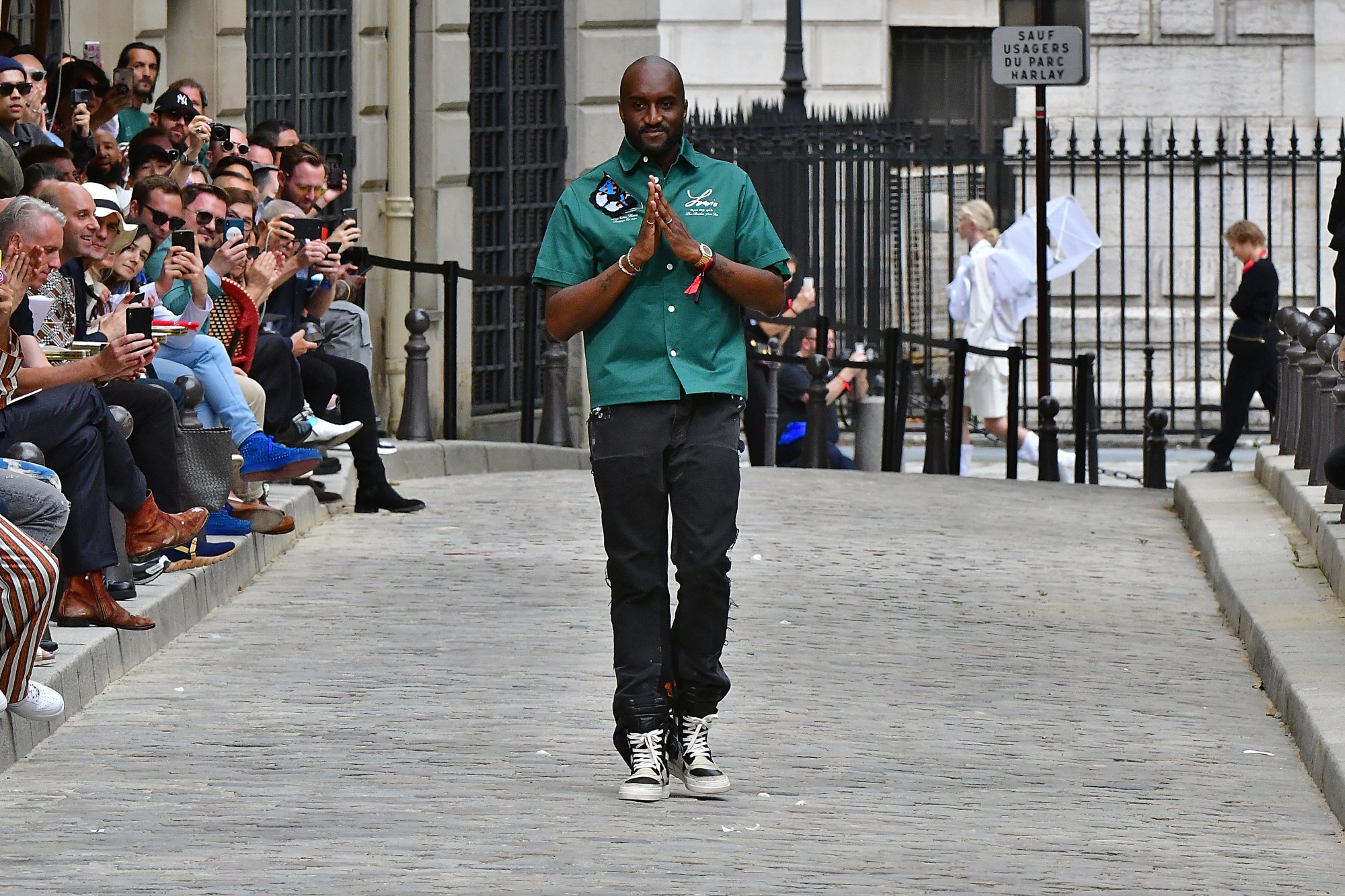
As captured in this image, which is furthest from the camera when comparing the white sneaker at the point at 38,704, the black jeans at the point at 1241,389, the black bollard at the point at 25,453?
the black jeans at the point at 1241,389

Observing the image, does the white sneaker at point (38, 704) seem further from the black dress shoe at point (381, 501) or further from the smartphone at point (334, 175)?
the smartphone at point (334, 175)

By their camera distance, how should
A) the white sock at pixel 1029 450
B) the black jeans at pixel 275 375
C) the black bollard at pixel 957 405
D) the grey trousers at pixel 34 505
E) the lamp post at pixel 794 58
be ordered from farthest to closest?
1. the lamp post at pixel 794 58
2. the white sock at pixel 1029 450
3. the black bollard at pixel 957 405
4. the black jeans at pixel 275 375
5. the grey trousers at pixel 34 505

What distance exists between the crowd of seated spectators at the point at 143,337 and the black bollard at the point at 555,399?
1949mm

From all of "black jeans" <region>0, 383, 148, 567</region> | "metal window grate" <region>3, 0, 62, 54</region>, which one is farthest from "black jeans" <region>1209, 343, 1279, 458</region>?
"black jeans" <region>0, 383, 148, 567</region>

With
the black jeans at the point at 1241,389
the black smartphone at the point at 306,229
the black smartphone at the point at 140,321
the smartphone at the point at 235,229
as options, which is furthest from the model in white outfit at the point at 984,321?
the black smartphone at the point at 140,321

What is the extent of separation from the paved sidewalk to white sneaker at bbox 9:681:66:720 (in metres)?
0.15

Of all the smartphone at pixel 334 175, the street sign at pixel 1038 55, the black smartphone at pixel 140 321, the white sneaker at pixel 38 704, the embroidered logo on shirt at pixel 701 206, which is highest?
the street sign at pixel 1038 55

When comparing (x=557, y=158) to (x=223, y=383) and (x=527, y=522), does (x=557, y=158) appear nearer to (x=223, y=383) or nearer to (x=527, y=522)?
(x=527, y=522)

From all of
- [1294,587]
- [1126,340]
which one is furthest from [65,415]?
[1126,340]

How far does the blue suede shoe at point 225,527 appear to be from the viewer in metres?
10.7

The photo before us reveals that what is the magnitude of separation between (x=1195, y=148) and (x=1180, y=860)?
13.1 metres

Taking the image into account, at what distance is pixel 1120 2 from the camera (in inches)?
841

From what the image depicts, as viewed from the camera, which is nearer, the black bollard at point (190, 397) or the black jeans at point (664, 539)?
the black jeans at point (664, 539)

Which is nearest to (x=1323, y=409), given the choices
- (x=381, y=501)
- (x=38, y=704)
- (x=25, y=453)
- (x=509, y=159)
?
(x=381, y=501)
